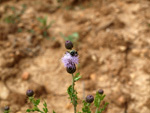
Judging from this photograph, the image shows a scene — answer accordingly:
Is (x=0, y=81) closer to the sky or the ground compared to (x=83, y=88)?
closer to the sky

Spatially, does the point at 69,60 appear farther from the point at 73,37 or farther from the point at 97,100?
the point at 73,37

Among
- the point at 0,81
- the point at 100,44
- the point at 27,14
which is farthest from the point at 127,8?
the point at 0,81

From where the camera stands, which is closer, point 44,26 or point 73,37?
point 73,37

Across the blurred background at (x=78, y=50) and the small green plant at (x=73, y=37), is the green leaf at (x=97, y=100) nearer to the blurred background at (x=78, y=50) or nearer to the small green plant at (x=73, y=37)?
the blurred background at (x=78, y=50)

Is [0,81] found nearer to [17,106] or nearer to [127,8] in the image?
[17,106]

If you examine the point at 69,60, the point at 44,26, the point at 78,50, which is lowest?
the point at 69,60

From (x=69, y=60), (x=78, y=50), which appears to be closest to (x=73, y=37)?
Answer: (x=78, y=50)

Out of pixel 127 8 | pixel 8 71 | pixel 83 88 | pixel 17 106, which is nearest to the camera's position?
pixel 17 106

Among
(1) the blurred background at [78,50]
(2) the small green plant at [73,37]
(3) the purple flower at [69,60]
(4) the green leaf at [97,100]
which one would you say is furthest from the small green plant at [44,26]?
(3) the purple flower at [69,60]
